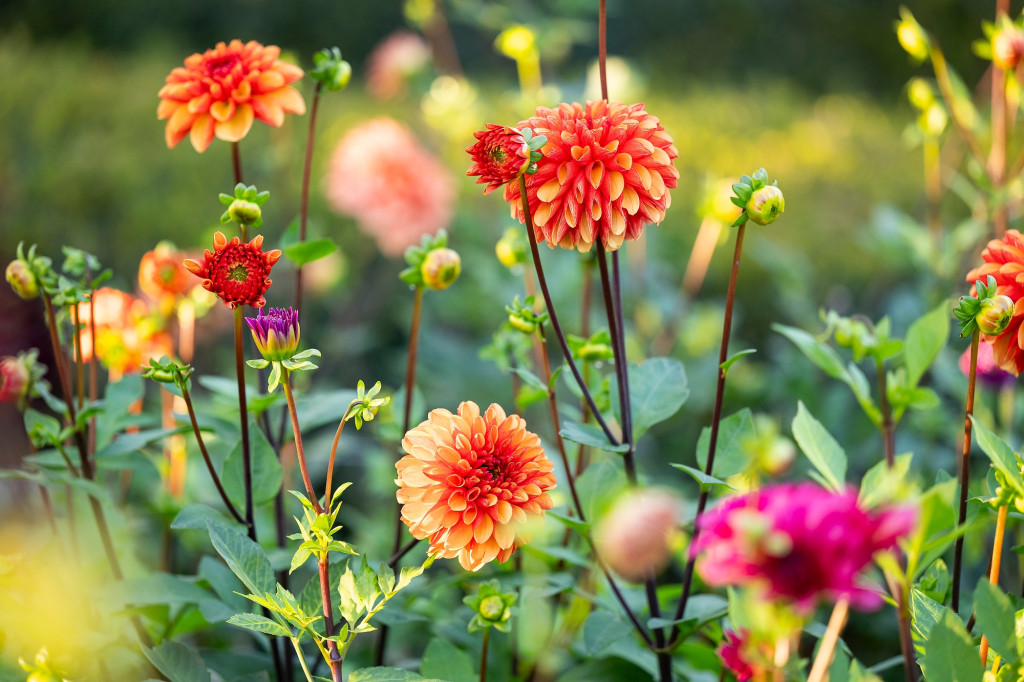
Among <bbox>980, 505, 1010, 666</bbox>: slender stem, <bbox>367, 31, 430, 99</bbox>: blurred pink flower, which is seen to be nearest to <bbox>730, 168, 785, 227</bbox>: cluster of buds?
<bbox>980, 505, 1010, 666</bbox>: slender stem

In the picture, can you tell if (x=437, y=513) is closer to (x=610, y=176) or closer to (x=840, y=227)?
(x=610, y=176)

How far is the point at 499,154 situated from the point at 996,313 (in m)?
0.35

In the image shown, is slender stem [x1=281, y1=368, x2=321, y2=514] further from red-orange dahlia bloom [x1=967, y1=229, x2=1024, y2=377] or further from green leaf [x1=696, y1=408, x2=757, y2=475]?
red-orange dahlia bloom [x1=967, y1=229, x2=1024, y2=377]

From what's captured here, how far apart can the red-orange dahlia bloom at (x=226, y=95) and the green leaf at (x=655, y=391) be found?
368mm

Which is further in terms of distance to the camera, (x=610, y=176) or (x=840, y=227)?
(x=840, y=227)

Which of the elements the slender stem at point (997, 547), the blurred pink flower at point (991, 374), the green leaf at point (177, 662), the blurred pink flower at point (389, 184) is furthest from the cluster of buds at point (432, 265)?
the blurred pink flower at point (389, 184)

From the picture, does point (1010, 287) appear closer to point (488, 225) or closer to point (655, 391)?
point (655, 391)

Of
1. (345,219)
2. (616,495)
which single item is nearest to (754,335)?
(345,219)

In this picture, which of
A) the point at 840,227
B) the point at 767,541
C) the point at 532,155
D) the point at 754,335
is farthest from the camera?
the point at 840,227

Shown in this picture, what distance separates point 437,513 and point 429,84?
1.46 metres

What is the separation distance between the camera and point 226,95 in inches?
25.0

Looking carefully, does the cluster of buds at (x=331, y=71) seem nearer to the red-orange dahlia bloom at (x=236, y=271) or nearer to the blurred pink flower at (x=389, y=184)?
the red-orange dahlia bloom at (x=236, y=271)

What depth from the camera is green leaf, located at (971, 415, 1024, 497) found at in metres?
0.49

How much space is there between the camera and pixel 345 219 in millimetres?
1994
